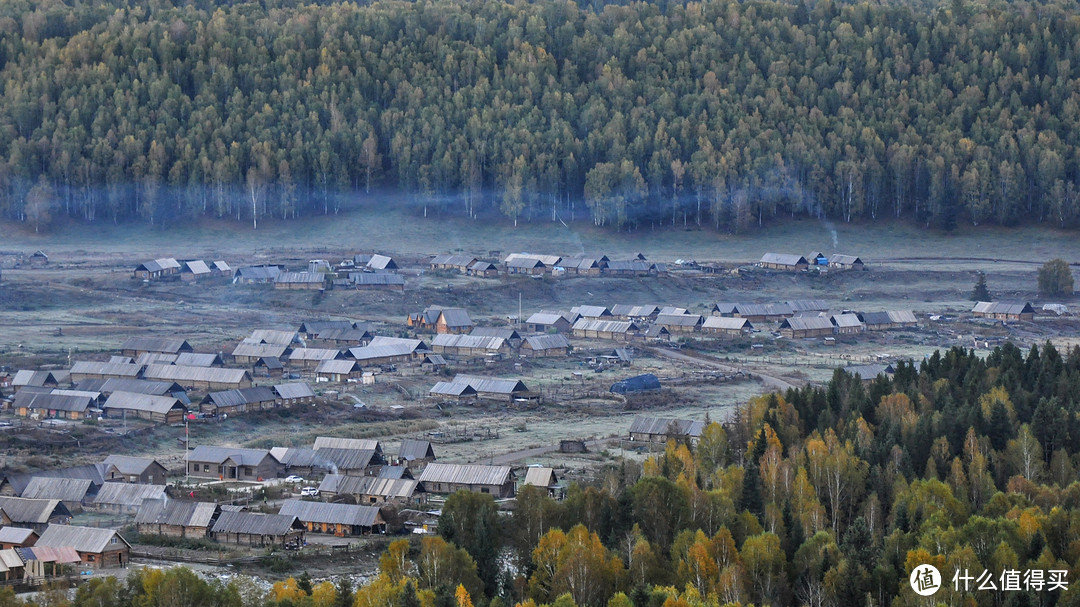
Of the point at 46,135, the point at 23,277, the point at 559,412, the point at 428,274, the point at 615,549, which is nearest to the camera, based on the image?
the point at 615,549

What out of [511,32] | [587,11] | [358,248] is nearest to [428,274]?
[358,248]

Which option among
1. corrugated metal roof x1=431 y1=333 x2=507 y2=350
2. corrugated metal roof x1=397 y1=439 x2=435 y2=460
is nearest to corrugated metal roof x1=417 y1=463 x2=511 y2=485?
corrugated metal roof x1=397 y1=439 x2=435 y2=460

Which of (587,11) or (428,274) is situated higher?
(587,11)

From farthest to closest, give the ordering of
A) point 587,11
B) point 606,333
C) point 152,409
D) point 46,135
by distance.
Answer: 1. point 587,11
2. point 46,135
3. point 606,333
4. point 152,409

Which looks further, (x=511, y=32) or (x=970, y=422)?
(x=511, y=32)

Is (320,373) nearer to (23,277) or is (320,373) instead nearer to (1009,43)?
(23,277)

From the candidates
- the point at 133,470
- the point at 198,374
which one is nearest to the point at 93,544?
the point at 133,470
